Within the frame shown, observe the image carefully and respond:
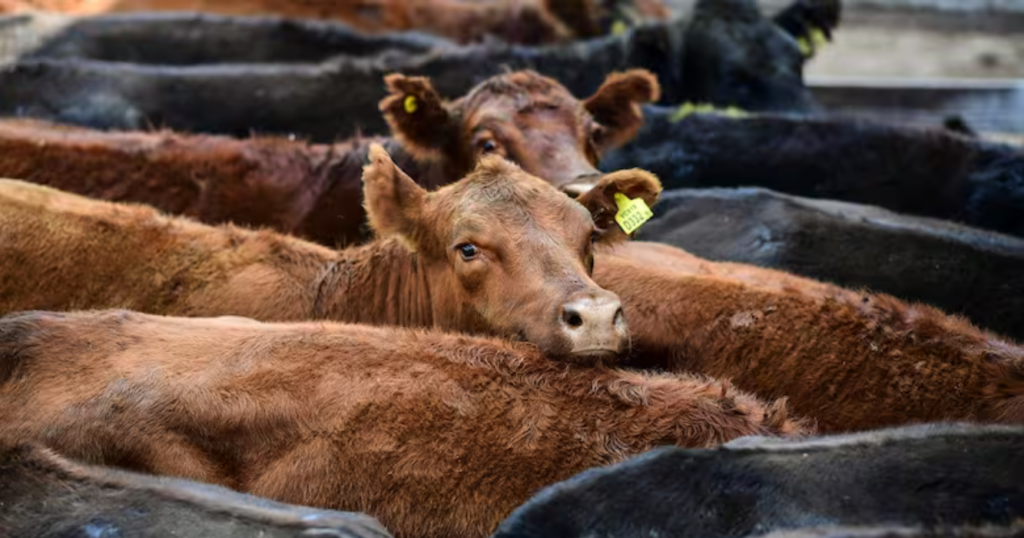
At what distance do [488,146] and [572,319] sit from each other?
7.29 feet

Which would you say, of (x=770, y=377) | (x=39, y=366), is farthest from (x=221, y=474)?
(x=770, y=377)

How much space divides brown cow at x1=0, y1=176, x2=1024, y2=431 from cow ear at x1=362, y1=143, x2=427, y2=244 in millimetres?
328

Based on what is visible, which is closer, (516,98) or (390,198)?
(390,198)

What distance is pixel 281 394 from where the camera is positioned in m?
2.87

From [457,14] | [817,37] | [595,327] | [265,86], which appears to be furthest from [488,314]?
[457,14]

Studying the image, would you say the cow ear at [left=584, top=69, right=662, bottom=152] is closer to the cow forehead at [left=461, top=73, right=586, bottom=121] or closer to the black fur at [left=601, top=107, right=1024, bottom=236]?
the cow forehead at [left=461, top=73, right=586, bottom=121]

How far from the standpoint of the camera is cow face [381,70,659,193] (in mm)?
5301

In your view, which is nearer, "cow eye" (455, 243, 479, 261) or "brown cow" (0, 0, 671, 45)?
"cow eye" (455, 243, 479, 261)

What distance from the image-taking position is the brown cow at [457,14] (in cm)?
1109

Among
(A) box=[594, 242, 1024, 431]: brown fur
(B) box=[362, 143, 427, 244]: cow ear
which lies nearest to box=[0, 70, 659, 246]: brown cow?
(A) box=[594, 242, 1024, 431]: brown fur

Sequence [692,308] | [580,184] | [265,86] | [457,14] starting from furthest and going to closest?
[457,14] < [265,86] < [580,184] < [692,308]

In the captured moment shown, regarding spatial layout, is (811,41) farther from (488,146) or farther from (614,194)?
(614,194)

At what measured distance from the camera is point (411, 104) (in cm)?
545

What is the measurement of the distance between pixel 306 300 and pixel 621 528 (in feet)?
6.60
